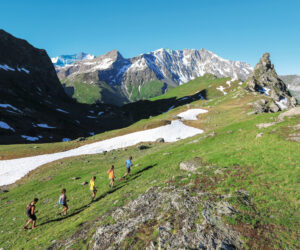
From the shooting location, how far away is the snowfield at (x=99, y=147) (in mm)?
44531

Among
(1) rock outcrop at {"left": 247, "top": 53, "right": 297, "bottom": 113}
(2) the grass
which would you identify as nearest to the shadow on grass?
(2) the grass

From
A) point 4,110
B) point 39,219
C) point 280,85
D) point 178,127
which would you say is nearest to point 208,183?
point 39,219

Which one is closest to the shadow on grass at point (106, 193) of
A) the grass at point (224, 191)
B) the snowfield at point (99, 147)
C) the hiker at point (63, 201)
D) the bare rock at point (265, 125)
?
the grass at point (224, 191)

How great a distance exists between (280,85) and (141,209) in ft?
561

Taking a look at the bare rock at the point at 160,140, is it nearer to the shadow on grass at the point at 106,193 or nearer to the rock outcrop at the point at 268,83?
the shadow on grass at the point at 106,193

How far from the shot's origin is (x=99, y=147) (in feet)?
199

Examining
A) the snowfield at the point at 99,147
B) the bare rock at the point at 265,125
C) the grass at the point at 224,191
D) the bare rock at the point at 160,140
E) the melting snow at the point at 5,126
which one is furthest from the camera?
the melting snow at the point at 5,126

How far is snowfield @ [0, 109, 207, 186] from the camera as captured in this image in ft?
146

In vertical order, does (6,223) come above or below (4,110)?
below

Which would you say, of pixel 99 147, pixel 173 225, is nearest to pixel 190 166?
pixel 173 225

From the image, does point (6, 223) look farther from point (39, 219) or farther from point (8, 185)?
point (8, 185)

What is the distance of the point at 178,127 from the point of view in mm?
73312

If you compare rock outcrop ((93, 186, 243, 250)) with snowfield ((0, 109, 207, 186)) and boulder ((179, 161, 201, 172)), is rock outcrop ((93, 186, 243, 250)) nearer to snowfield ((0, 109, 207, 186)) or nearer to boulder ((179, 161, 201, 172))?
boulder ((179, 161, 201, 172))

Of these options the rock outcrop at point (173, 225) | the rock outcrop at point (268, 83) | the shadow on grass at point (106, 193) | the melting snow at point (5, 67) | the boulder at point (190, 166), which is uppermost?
the melting snow at point (5, 67)
